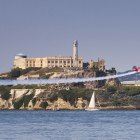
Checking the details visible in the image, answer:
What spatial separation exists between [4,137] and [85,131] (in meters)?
14.3

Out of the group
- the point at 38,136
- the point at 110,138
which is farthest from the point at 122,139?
the point at 38,136

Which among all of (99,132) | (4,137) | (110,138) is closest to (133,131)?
(99,132)

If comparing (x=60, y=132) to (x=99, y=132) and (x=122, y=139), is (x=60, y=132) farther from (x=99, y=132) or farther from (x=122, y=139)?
(x=122, y=139)

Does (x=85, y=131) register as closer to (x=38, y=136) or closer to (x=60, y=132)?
(x=60, y=132)

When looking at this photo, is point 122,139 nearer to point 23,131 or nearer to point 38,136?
point 38,136

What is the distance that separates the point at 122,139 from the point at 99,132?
11.1 meters

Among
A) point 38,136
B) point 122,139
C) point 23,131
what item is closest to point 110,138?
point 122,139

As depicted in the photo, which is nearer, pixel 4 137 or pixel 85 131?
pixel 4 137

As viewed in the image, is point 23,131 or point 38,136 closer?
point 38,136

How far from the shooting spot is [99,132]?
293 ft

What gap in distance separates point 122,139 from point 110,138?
1.49m

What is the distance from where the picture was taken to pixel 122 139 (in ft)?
257

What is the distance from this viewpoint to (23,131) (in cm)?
8944

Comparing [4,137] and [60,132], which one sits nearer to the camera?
[4,137]
